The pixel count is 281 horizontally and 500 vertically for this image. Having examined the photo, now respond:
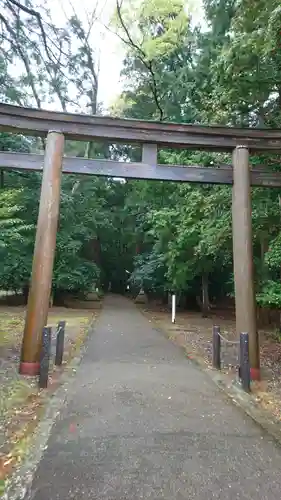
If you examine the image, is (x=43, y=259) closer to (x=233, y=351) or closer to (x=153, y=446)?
(x=153, y=446)

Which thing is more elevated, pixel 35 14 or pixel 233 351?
pixel 35 14

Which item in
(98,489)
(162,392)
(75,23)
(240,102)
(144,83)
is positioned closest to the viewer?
(98,489)

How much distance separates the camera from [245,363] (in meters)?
6.27

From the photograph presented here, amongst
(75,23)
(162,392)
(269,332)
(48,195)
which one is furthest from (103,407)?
(269,332)

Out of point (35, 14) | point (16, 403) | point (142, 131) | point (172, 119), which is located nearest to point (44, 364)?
point (16, 403)

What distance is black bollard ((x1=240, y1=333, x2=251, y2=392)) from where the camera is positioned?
618 centimetres

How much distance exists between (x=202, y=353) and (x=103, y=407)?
195 inches

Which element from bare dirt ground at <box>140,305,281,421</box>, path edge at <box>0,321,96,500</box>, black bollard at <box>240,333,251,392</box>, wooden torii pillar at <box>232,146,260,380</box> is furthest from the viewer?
wooden torii pillar at <box>232,146,260,380</box>

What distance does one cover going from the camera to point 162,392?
587cm

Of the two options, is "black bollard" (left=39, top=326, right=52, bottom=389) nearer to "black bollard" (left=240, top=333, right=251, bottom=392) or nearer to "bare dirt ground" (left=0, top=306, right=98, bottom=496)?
"bare dirt ground" (left=0, top=306, right=98, bottom=496)

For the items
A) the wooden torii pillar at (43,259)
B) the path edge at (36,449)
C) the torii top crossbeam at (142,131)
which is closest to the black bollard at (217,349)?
the path edge at (36,449)

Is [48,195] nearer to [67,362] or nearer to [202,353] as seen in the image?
[67,362]

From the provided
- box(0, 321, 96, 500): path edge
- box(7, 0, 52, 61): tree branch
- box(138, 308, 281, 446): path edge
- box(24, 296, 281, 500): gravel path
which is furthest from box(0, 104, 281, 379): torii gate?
box(24, 296, 281, 500): gravel path

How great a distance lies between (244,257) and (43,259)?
376cm
